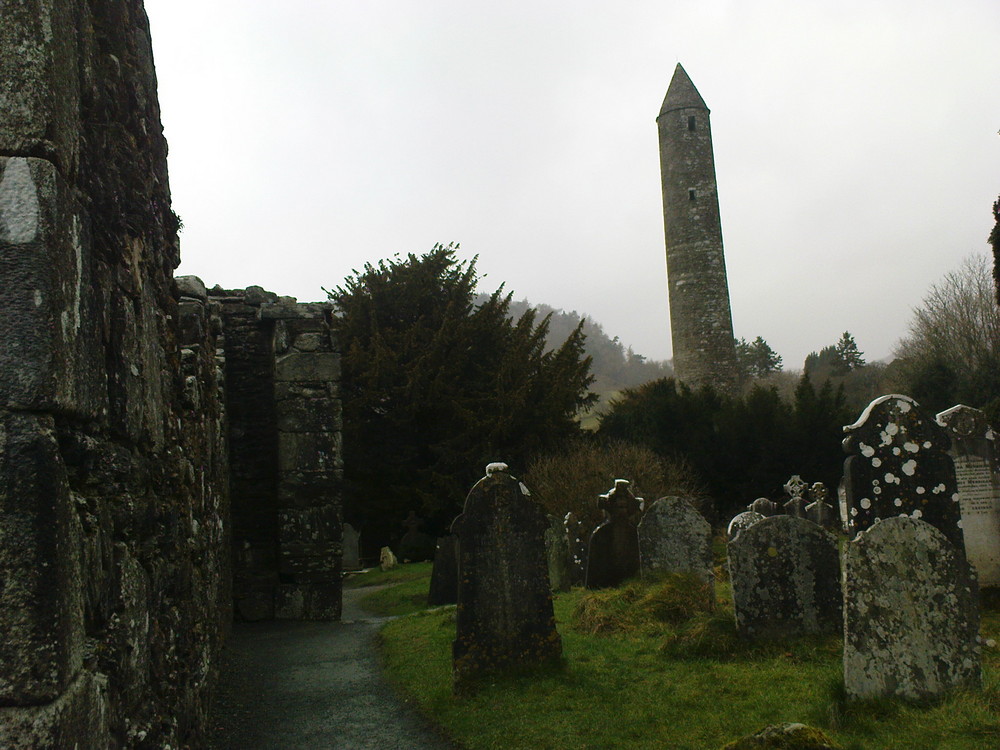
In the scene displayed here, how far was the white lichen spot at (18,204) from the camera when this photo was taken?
1.88m

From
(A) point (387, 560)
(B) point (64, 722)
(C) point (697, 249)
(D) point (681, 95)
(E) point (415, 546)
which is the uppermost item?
(D) point (681, 95)

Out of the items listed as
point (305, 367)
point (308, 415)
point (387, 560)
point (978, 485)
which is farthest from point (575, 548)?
point (387, 560)

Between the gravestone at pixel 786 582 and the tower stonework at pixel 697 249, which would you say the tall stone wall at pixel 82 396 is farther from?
the tower stonework at pixel 697 249

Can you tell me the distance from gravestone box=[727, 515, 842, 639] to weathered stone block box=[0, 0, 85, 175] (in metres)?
5.67

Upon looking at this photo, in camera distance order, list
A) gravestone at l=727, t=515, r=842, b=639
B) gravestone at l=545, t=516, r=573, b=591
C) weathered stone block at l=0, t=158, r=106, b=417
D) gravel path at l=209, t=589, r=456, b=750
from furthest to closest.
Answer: gravestone at l=545, t=516, r=573, b=591 < gravestone at l=727, t=515, r=842, b=639 < gravel path at l=209, t=589, r=456, b=750 < weathered stone block at l=0, t=158, r=106, b=417

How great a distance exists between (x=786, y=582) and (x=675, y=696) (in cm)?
153

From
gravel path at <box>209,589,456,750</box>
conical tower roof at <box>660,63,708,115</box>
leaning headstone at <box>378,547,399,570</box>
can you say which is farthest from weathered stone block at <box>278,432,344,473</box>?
conical tower roof at <box>660,63,708,115</box>

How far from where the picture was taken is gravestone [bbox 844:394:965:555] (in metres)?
6.68

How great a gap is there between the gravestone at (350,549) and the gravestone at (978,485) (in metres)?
14.1

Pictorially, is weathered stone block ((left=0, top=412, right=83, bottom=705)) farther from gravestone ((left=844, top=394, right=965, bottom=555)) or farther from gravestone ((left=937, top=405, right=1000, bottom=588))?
gravestone ((left=937, top=405, right=1000, bottom=588))

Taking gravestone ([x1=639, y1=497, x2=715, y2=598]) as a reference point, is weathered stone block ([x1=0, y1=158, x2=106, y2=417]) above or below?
above

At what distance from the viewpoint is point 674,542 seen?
8703mm

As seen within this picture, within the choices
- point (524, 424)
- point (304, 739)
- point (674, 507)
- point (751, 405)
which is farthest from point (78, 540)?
point (751, 405)

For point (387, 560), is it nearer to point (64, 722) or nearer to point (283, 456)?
point (283, 456)
